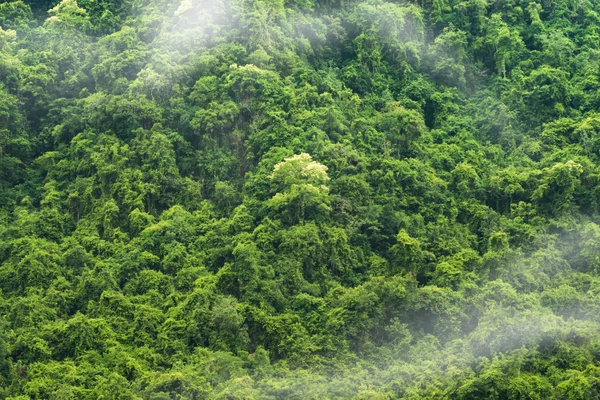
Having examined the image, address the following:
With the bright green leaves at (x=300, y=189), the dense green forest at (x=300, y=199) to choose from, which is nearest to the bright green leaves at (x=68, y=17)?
the dense green forest at (x=300, y=199)

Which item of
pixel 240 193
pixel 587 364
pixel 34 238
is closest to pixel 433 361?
pixel 587 364

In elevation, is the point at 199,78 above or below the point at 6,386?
above

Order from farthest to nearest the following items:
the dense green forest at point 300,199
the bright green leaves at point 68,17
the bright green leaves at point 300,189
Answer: the bright green leaves at point 68,17
the bright green leaves at point 300,189
the dense green forest at point 300,199

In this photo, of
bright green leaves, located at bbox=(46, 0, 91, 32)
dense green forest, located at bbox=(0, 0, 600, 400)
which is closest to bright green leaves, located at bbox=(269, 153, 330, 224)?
dense green forest, located at bbox=(0, 0, 600, 400)

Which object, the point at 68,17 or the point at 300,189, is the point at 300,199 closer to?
the point at 300,189

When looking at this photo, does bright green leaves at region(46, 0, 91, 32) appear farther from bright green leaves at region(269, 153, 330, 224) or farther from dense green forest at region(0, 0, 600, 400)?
bright green leaves at region(269, 153, 330, 224)

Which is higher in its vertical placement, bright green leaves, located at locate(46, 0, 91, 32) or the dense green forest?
bright green leaves, located at locate(46, 0, 91, 32)

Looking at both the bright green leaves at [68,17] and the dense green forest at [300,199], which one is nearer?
the dense green forest at [300,199]

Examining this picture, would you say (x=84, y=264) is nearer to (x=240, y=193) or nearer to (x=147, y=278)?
(x=147, y=278)

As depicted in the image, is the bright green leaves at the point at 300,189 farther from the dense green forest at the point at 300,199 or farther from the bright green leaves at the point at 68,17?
the bright green leaves at the point at 68,17
